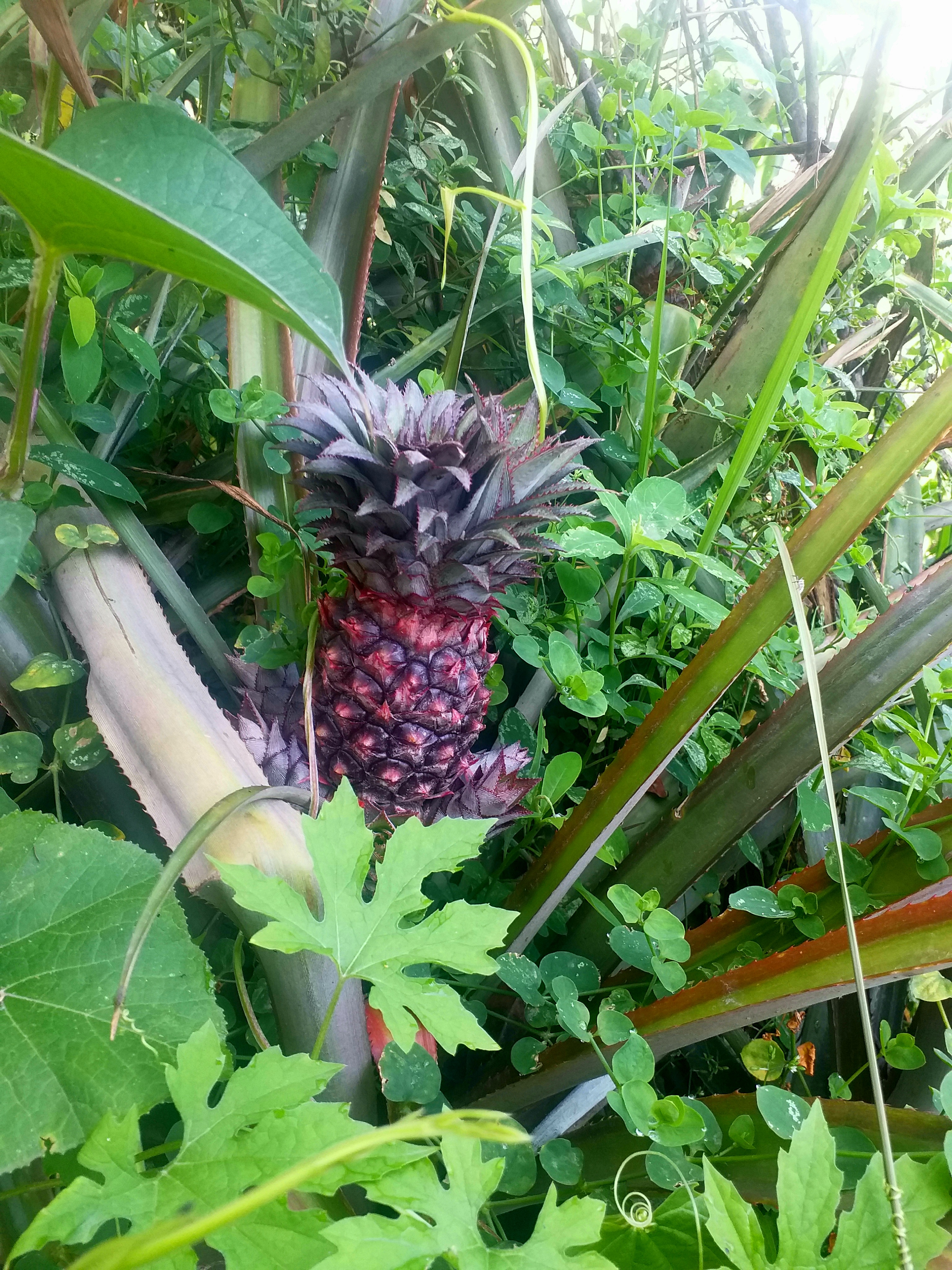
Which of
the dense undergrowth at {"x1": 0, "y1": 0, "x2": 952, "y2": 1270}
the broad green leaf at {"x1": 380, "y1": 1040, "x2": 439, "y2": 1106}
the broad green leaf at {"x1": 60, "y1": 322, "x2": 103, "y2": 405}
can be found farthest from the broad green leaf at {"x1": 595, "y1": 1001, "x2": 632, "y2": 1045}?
the broad green leaf at {"x1": 60, "y1": 322, "x2": 103, "y2": 405}

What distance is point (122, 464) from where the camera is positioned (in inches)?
26.0

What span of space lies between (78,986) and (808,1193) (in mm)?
346

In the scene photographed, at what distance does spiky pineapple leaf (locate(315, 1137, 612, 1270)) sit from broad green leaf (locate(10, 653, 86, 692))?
0.36 meters

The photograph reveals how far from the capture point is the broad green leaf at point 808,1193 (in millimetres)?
313

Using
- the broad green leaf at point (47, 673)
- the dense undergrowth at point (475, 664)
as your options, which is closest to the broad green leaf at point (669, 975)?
the dense undergrowth at point (475, 664)

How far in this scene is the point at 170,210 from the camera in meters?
0.28

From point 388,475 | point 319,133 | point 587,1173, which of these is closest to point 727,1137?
point 587,1173

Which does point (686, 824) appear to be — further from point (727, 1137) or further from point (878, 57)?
point (878, 57)

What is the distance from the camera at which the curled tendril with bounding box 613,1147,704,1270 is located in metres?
0.34

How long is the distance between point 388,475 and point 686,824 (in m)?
0.35

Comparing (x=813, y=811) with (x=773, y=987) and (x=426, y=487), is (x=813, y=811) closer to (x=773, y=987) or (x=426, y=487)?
(x=773, y=987)

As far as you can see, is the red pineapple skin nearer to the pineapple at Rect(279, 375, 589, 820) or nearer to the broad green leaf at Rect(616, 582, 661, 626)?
the pineapple at Rect(279, 375, 589, 820)

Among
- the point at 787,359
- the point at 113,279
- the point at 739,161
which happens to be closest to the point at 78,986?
the point at 113,279

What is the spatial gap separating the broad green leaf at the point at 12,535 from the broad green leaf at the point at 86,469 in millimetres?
179
